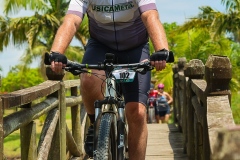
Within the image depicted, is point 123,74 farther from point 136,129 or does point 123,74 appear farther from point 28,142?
point 28,142

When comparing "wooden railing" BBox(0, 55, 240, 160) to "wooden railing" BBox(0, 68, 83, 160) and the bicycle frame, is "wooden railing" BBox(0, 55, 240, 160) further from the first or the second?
the bicycle frame

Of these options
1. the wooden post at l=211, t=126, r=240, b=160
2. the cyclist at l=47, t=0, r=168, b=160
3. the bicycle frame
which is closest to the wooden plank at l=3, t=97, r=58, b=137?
the cyclist at l=47, t=0, r=168, b=160

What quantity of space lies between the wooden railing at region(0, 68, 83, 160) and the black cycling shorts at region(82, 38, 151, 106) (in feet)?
1.56

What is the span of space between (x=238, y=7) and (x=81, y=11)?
20307 millimetres

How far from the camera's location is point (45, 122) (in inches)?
183

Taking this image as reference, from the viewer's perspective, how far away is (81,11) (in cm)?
354

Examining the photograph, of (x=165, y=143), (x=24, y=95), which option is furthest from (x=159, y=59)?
(x=165, y=143)

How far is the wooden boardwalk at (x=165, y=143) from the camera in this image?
6902 millimetres

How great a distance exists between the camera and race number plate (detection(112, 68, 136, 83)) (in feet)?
10.2

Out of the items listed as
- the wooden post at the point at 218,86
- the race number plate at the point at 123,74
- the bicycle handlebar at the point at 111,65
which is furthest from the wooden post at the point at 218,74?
the race number plate at the point at 123,74

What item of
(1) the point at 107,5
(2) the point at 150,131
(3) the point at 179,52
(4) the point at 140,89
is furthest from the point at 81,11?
(3) the point at 179,52

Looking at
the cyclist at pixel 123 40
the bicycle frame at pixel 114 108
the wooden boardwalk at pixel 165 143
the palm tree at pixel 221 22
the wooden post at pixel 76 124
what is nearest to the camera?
the bicycle frame at pixel 114 108

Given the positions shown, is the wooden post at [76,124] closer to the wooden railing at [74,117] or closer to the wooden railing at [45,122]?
the wooden railing at [74,117]

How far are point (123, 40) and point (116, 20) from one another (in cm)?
16
